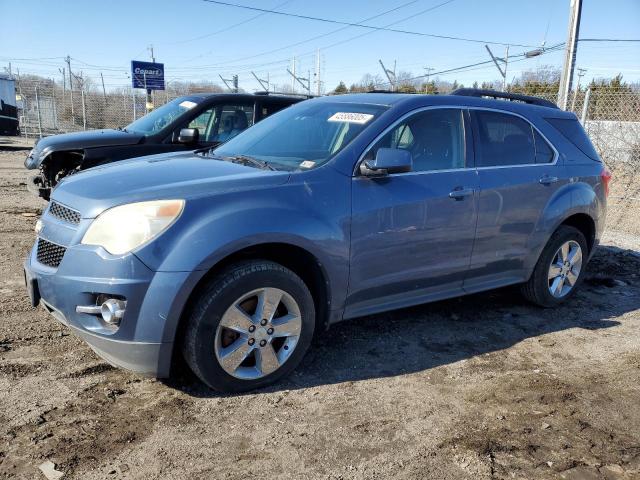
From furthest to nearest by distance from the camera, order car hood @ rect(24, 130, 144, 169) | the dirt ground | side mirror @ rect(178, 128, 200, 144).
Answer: car hood @ rect(24, 130, 144, 169), side mirror @ rect(178, 128, 200, 144), the dirt ground

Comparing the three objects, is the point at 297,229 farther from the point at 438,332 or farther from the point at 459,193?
the point at 438,332

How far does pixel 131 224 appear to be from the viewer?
290 centimetres

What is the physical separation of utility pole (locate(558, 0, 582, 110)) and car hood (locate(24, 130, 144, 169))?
8.58m

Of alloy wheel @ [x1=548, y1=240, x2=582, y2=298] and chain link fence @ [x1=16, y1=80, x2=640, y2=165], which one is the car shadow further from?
chain link fence @ [x1=16, y1=80, x2=640, y2=165]

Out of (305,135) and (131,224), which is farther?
(305,135)

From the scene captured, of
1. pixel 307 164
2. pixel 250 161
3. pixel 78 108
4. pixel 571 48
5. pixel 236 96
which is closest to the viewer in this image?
pixel 307 164

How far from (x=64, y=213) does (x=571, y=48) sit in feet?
36.7

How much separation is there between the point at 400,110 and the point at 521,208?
1.42m

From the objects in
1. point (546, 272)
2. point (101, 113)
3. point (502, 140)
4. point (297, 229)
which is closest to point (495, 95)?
point (502, 140)

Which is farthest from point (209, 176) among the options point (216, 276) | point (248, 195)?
point (216, 276)

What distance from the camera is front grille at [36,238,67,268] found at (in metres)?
3.12

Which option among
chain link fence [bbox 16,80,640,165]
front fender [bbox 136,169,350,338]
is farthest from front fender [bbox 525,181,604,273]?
chain link fence [bbox 16,80,640,165]

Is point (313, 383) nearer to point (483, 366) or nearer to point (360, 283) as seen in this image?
point (360, 283)

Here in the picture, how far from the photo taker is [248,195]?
124 inches
